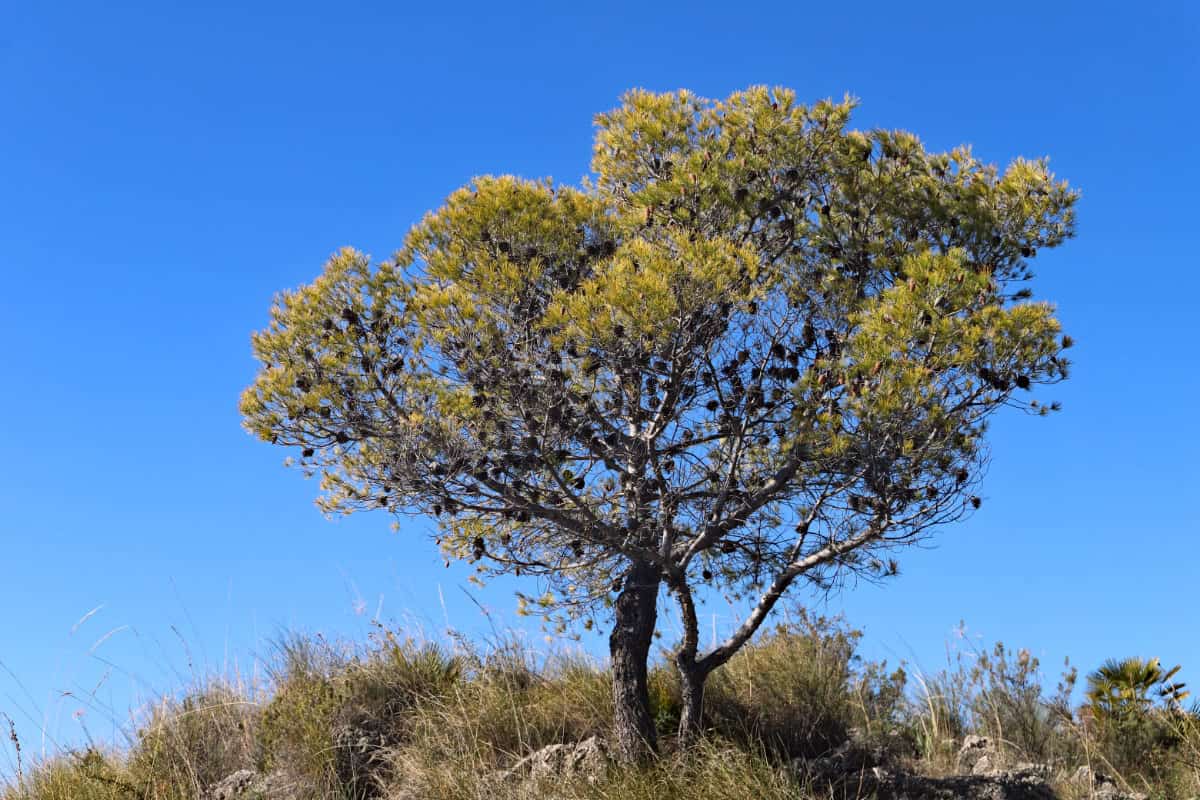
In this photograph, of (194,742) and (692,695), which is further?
(194,742)

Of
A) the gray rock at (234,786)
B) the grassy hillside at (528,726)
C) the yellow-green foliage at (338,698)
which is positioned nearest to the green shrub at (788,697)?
the grassy hillside at (528,726)

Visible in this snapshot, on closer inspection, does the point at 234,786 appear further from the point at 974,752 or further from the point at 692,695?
the point at 974,752

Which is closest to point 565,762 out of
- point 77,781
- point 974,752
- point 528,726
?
point 528,726

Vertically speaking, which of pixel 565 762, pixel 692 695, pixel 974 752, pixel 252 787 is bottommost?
pixel 974 752

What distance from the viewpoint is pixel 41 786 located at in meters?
9.91

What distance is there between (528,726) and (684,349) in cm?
405

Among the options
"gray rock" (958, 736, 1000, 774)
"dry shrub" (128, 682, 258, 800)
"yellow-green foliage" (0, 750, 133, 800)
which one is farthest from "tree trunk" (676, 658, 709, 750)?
"yellow-green foliage" (0, 750, 133, 800)

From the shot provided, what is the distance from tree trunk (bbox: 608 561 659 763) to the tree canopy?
0.06 m

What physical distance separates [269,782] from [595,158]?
650 cm

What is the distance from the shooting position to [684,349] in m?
8.45

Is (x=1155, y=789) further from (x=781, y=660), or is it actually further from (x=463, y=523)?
(x=463, y=523)

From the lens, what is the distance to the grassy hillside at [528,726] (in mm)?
9516

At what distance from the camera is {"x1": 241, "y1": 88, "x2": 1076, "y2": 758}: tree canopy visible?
27.1 ft

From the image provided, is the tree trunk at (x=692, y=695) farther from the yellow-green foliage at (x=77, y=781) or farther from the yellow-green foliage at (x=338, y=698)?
the yellow-green foliage at (x=77, y=781)
